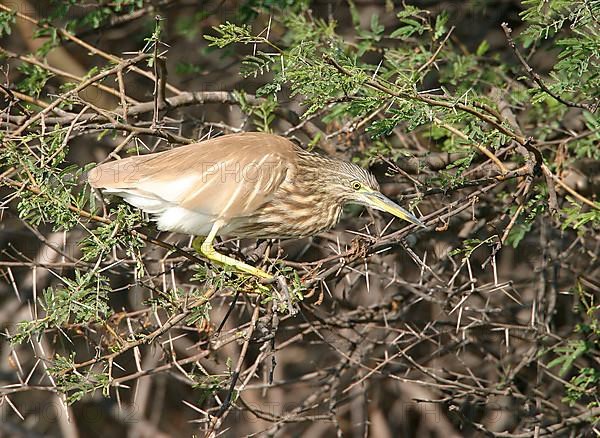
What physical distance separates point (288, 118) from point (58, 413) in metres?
2.61

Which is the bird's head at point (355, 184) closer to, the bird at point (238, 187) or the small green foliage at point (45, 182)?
the bird at point (238, 187)

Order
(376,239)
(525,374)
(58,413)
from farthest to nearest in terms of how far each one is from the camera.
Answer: (58,413) < (525,374) < (376,239)

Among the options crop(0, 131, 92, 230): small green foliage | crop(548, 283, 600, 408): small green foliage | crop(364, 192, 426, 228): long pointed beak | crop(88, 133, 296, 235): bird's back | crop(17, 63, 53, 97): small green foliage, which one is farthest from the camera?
crop(17, 63, 53, 97): small green foliage

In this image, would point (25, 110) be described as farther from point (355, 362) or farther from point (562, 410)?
point (562, 410)

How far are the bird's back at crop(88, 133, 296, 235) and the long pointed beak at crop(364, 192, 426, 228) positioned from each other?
38 cm

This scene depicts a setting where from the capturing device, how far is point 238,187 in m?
2.68

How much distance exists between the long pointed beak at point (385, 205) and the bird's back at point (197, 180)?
1.25 ft

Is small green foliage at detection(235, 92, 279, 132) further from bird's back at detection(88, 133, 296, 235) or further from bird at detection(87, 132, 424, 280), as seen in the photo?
bird's back at detection(88, 133, 296, 235)

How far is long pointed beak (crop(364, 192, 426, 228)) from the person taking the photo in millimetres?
2732

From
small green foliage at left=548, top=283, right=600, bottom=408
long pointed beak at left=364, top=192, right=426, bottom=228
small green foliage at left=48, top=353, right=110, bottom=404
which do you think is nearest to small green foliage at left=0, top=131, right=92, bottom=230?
small green foliage at left=48, top=353, right=110, bottom=404

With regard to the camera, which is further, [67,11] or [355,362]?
[67,11]

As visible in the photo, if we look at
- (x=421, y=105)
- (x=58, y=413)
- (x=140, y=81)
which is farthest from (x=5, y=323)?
(x=421, y=105)

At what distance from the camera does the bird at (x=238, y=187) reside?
2551mm

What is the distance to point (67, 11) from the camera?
11.1ft
